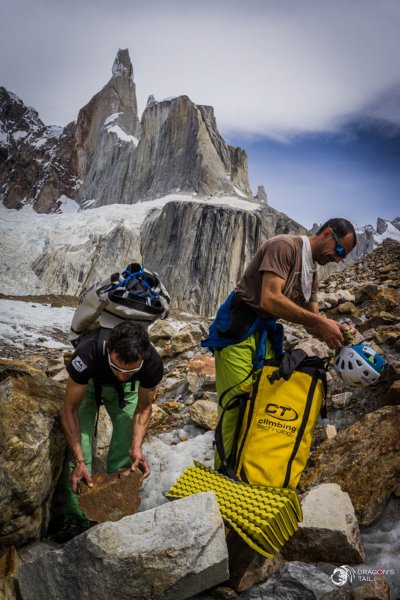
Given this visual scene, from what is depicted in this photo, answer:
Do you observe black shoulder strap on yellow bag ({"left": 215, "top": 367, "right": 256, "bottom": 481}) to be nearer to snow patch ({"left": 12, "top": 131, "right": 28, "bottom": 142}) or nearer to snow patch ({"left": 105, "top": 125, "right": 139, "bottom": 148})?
snow patch ({"left": 105, "top": 125, "right": 139, "bottom": 148})

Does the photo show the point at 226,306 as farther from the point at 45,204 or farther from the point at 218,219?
the point at 45,204

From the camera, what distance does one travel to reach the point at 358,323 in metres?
6.49

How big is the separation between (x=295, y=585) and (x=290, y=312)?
69.8 inches

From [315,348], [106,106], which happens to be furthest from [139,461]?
[106,106]

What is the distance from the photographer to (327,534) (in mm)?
2400

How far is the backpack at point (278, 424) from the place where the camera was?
9.44 feet

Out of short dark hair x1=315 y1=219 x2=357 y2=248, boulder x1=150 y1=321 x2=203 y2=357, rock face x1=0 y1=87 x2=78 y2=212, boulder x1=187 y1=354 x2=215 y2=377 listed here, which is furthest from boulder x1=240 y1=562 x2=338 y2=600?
rock face x1=0 y1=87 x2=78 y2=212

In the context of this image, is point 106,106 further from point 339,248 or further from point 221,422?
point 221,422

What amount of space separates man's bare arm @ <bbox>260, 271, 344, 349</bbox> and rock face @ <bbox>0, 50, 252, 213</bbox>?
41550 millimetres

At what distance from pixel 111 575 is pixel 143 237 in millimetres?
39882

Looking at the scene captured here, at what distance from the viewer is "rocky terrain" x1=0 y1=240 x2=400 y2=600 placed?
214cm

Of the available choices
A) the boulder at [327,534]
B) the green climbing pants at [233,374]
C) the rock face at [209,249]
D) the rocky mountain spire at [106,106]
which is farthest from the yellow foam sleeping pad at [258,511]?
the rocky mountain spire at [106,106]

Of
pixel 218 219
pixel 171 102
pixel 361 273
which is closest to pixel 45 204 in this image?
pixel 171 102

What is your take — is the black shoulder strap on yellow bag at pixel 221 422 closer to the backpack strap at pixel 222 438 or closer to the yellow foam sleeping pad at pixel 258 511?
the backpack strap at pixel 222 438
